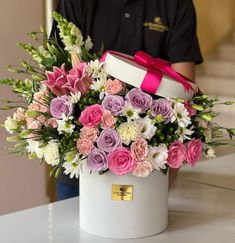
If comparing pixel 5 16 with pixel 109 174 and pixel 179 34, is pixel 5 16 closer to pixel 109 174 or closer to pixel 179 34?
pixel 179 34

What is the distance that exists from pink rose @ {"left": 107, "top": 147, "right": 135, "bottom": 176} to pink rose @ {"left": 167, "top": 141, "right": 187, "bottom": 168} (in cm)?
8

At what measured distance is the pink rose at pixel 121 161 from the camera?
3.61 feet

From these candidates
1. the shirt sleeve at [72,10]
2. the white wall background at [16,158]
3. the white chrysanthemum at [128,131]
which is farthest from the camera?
the white wall background at [16,158]

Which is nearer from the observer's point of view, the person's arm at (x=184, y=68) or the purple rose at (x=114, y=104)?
the purple rose at (x=114, y=104)

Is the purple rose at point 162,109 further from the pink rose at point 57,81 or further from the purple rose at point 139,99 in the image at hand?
the pink rose at point 57,81

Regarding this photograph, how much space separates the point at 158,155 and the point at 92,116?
149mm

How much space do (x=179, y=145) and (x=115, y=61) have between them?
0.21 metres

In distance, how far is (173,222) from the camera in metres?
1.29

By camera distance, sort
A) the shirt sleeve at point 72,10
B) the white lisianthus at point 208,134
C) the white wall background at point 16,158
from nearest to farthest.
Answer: the white lisianthus at point 208,134
the shirt sleeve at point 72,10
the white wall background at point 16,158

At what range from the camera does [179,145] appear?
3.71 ft

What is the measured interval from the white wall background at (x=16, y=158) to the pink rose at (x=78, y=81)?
1.34 meters

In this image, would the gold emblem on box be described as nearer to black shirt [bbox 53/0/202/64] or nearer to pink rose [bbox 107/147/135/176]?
pink rose [bbox 107/147/135/176]

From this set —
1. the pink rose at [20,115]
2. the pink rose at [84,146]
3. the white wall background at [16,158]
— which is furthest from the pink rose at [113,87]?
the white wall background at [16,158]

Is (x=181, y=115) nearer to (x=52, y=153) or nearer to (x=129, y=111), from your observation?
(x=129, y=111)
